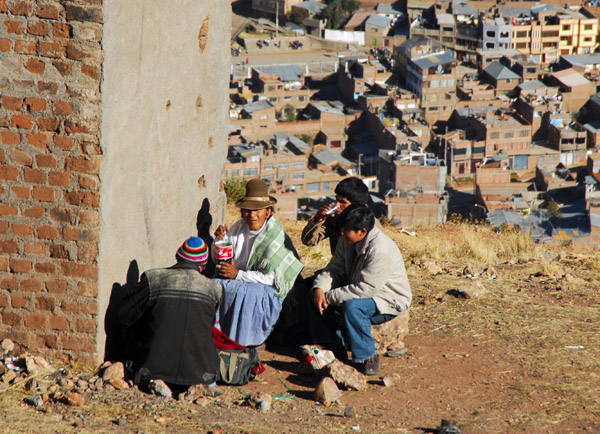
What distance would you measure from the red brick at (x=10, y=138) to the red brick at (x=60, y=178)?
24cm

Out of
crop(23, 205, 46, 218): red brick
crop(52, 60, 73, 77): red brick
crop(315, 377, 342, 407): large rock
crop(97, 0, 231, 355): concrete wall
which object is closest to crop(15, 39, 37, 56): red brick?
crop(52, 60, 73, 77): red brick

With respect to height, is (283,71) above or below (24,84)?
above

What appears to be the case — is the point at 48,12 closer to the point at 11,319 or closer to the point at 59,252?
the point at 59,252

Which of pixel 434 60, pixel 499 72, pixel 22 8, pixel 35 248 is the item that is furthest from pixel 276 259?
pixel 499 72

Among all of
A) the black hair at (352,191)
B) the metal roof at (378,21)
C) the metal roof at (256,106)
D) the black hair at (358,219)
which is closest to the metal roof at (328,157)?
the metal roof at (256,106)

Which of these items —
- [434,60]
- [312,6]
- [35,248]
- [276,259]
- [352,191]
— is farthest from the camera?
[312,6]

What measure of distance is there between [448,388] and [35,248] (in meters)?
2.33

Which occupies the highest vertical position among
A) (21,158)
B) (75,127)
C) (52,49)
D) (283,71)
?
(283,71)

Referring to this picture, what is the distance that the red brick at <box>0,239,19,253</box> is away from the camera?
3.86m

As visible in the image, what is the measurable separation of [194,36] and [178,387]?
2.18m

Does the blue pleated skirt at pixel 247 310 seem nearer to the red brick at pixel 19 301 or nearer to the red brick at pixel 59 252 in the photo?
the red brick at pixel 59 252

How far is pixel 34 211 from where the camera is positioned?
3.79 m

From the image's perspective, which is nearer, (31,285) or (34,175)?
(34,175)

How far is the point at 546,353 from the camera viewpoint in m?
4.59
